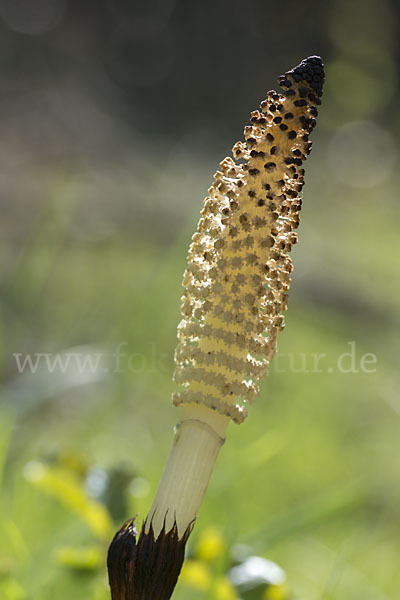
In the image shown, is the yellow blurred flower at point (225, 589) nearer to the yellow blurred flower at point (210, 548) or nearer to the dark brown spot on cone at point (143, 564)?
the yellow blurred flower at point (210, 548)

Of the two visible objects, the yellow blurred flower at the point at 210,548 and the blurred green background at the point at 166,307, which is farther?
the blurred green background at the point at 166,307

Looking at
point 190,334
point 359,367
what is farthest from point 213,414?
point 359,367

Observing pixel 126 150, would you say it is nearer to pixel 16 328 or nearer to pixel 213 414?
pixel 16 328

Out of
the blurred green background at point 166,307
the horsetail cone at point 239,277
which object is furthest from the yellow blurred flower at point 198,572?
the horsetail cone at point 239,277

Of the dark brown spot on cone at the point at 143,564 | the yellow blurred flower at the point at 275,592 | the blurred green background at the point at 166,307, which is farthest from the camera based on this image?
the blurred green background at the point at 166,307

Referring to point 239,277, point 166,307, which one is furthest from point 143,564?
point 166,307

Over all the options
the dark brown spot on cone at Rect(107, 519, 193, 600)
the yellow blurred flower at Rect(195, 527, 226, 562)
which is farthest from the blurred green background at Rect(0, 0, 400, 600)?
the dark brown spot on cone at Rect(107, 519, 193, 600)
